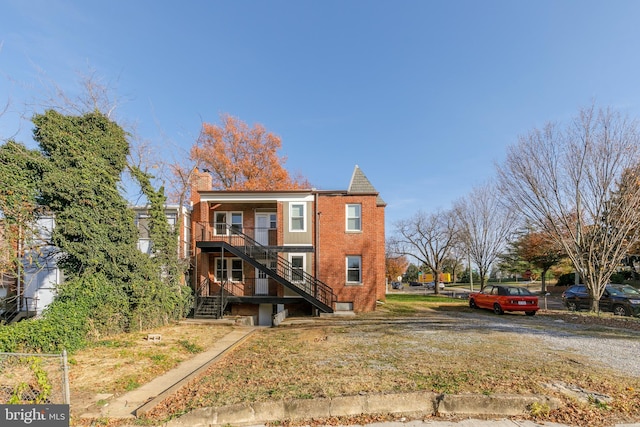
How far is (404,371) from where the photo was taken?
664 cm

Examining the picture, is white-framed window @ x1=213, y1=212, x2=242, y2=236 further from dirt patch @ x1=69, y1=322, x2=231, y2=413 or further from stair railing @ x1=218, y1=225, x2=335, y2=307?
dirt patch @ x1=69, y1=322, x2=231, y2=413

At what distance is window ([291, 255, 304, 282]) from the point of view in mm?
17984

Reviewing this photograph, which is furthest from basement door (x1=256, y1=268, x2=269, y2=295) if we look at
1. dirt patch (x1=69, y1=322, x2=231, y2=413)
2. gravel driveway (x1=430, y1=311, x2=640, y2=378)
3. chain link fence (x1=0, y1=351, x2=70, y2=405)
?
chain link fence (x1=0, y1=351, x2=70, y2=405)

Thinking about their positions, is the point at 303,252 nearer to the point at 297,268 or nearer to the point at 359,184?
the point at 297,268

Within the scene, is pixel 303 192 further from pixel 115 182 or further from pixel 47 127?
pixel 47 127

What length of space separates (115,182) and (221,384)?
942cm

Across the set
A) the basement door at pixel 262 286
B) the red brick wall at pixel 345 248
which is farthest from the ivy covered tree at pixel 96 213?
the red brick wall at pixel 345 248

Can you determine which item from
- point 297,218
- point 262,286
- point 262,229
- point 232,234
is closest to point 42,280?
point 232,234

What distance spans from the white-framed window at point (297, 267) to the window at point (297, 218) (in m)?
1.55

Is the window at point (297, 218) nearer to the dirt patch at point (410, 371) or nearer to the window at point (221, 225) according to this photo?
the window at point (221, 225)

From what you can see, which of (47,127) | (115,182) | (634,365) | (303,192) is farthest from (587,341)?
(47,127)

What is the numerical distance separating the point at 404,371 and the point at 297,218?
41.1 feet

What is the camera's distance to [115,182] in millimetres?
12266

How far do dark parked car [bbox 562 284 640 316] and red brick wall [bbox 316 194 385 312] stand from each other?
36.7 ft
